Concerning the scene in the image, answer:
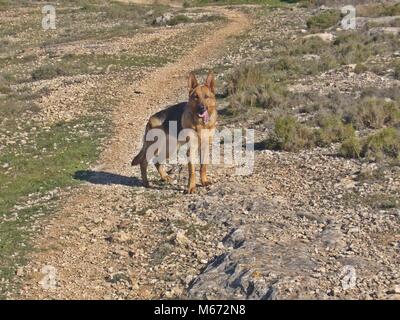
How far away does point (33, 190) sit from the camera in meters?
12.2

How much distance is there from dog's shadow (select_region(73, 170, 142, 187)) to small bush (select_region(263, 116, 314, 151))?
2930 mm

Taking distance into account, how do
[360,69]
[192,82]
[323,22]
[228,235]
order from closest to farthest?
[228,235], [192,82], [360,69], [323,22]

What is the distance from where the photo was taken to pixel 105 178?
12656mm

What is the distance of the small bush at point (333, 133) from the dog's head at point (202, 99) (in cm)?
340

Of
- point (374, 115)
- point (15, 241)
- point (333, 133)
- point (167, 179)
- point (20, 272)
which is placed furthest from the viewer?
point (374, 115)

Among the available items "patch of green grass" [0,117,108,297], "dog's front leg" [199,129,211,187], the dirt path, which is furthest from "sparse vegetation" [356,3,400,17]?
"dog's front leg" [199,129,211,187]

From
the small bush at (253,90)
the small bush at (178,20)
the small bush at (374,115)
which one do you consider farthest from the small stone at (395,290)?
the small bush at (178,20)

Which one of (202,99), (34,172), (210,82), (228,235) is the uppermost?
(210,82)

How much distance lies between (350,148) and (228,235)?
4.17 m

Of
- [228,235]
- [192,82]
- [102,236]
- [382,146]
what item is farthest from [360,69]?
[102,236]

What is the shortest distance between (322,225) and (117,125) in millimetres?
8279

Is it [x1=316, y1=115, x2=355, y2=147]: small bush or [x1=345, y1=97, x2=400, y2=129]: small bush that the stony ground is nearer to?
[x1=316, y1=115, x2=355, y2=147]: small bush

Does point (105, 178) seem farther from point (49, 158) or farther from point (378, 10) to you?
point (378, 10)
